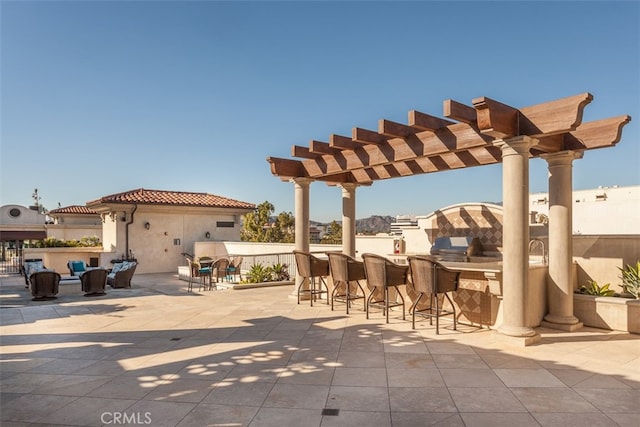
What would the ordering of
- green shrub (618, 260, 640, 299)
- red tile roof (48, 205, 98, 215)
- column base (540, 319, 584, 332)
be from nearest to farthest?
1. column base (540, 319, 584, 332)
2. green shrub (618, 260, 640, 299)
3. red tile roof (48, 205, 98, 215)

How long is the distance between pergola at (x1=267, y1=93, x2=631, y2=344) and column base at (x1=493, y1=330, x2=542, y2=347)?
3 cm

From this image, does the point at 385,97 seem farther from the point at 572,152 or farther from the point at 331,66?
the point at 572,152

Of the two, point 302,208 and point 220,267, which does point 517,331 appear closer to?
point 302,208

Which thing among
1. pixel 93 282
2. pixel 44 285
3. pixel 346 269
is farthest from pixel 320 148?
pixel 44 285

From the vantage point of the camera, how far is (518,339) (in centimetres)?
498

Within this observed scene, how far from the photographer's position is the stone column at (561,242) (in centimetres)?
593

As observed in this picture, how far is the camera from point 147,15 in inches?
340

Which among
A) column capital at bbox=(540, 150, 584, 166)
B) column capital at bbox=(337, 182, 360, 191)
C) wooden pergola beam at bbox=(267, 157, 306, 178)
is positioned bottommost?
column capital at bbox=(337, 182, 360, 191)

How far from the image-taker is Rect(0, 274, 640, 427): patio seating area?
3.11 metres

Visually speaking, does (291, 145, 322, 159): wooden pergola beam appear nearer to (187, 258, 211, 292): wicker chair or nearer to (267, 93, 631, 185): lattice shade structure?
(267, 93, 631, 185): lattice shade structure

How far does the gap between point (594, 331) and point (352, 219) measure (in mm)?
5214

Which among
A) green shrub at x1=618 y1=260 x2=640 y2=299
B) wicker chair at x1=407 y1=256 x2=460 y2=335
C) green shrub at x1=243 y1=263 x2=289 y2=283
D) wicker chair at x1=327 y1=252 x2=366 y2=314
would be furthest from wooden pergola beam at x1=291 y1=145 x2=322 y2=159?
green shrub at x1=618 y1=260 x2=640 y2=299

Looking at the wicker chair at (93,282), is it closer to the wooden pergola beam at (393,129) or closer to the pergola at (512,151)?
the pergola at (512,151)

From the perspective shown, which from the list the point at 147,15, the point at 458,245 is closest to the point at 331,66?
the point at 147,15
